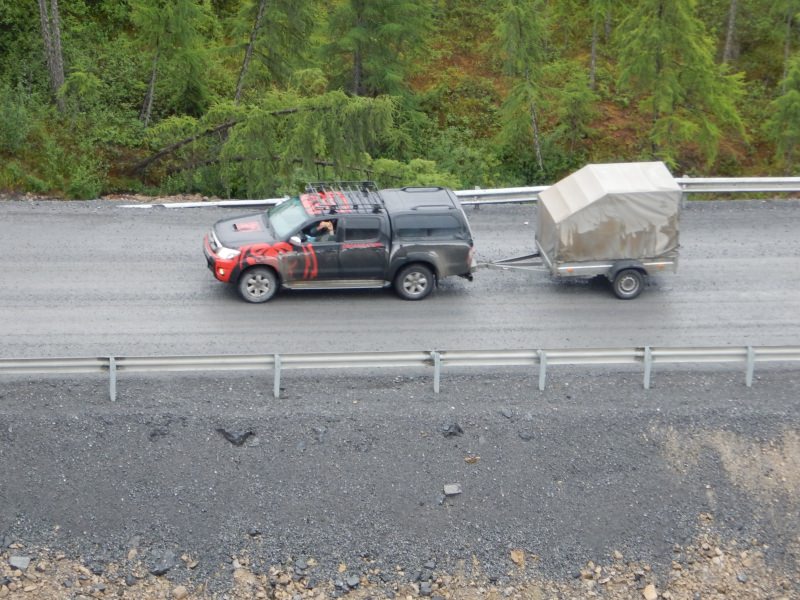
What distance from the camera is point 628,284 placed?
17.9 metres

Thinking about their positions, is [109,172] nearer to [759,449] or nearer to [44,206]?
[44,206]

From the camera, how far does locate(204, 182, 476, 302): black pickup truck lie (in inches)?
671

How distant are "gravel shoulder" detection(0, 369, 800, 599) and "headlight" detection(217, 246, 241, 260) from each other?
2880 millimetres

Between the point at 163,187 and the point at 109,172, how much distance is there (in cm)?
174

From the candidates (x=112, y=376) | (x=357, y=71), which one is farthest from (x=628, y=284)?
(x=357, y=71)

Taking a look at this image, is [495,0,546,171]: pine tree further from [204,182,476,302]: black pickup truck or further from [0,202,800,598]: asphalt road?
[0,202,800,598]: asphalt road

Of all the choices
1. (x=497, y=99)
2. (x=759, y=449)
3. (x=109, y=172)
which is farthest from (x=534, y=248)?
(x=497, y=99)

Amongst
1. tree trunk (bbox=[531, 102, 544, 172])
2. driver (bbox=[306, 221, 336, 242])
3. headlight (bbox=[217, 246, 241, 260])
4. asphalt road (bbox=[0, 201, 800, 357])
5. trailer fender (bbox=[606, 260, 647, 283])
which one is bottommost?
asphalt road (bbox=[0, 201, 800, 357])

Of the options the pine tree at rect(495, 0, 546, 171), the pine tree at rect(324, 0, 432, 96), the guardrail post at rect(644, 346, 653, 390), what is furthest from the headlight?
the pine tree at rect(495, 0, 546, 171)

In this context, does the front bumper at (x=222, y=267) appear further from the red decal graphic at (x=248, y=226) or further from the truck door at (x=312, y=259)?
the red decal graphic at (x=248, y=226)

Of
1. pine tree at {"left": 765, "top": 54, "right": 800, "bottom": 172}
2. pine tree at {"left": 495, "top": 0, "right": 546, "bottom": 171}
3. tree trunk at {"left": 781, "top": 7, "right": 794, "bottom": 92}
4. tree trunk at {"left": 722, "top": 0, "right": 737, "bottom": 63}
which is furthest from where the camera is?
tree trunk at {"left": 722, "top": 0, "right": 737, "bottom": 63}

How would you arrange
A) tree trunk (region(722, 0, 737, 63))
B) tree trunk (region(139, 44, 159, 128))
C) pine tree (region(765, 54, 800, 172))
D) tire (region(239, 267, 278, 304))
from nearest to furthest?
tire (region(239, 267, 278, 304)) < tree trunk (region(139, 44, 159, 128)) < pine tree (region(765, 54, 800, 172)) < tree trunk (region(722, 0, 737, 63))

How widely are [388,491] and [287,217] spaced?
6.11 m

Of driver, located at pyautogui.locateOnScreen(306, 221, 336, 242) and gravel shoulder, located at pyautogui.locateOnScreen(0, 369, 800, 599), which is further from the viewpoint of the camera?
driver, located at pyautogui.locateOnScreen(306, 221, 336, 242)
